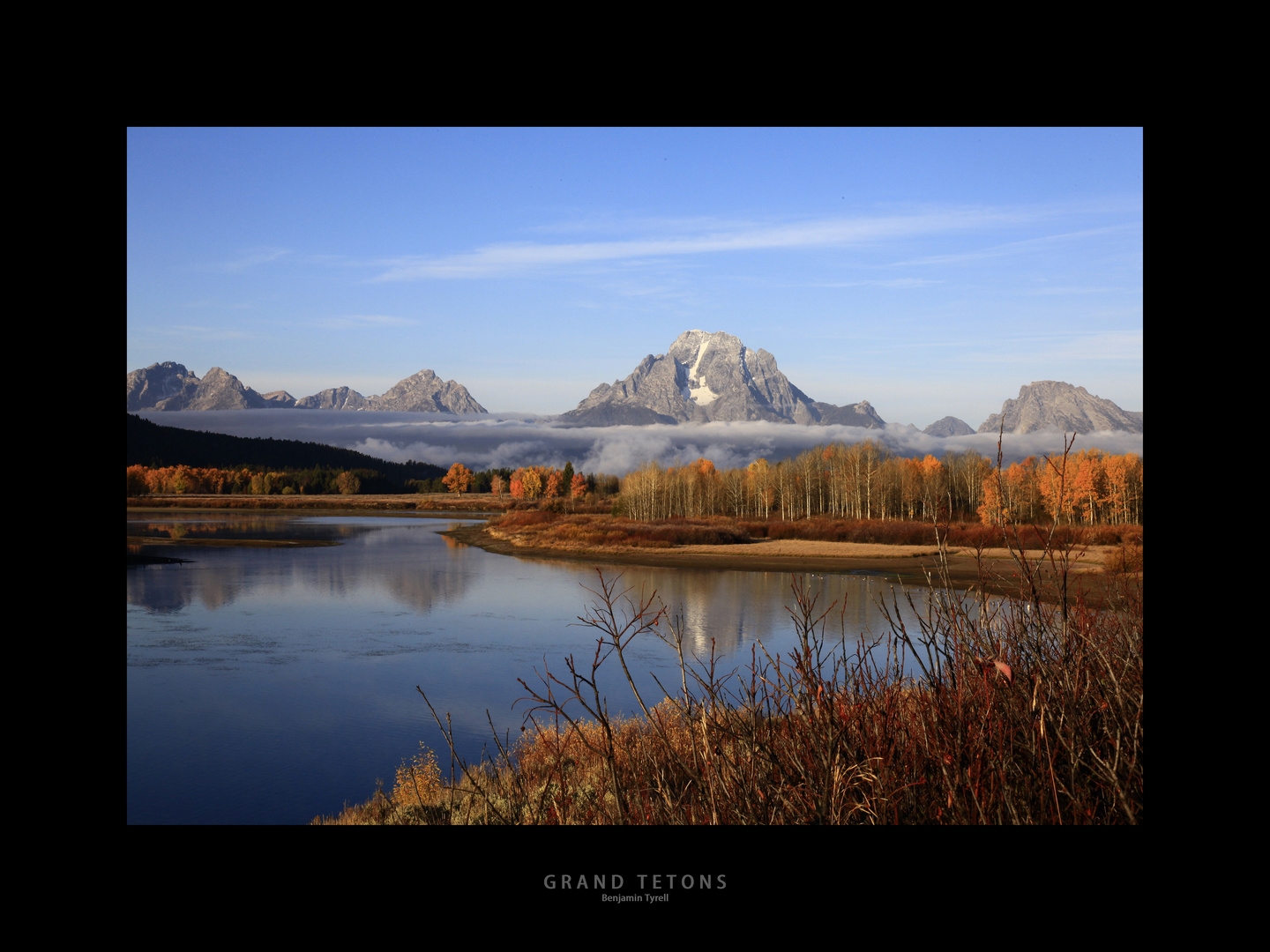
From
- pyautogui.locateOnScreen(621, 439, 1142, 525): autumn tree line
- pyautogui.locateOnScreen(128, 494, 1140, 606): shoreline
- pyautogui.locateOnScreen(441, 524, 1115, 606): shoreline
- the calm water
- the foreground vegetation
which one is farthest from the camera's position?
pyautogui.locateOnScreen(621, 439, 1142, 525): autumn tree line

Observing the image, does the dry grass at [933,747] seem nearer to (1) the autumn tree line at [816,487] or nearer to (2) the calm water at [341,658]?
(2) the calm water at [341,658]

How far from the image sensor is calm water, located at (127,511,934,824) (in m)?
10.2

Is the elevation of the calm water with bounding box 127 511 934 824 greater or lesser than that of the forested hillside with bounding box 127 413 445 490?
lesser

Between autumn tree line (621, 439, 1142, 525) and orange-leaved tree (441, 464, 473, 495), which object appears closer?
autumn tree line (621, 439, 1142, 525)

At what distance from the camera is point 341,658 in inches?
679

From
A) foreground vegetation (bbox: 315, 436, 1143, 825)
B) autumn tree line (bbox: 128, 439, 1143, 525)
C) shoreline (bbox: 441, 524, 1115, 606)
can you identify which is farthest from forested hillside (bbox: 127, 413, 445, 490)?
foreground vegetation (bbox: 315, 436, 1143, 825)

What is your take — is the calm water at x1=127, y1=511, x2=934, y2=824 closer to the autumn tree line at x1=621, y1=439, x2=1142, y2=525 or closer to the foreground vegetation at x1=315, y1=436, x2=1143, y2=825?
the foreground vegetation at x1=315, y1=436, x2=1143, y2=825

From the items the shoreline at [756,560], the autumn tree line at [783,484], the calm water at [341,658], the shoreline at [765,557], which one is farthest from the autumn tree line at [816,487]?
the calm water at [341,658]

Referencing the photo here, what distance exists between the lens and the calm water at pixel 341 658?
33.6ft

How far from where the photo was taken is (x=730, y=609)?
21.3 m

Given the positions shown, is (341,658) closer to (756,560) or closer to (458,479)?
(756,560)

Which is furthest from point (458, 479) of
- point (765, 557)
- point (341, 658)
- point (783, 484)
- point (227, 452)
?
point (341, 658)
